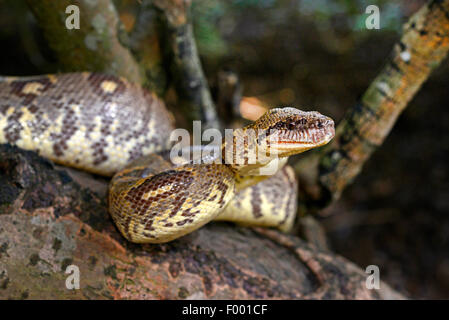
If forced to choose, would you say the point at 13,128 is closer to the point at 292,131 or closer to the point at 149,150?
the point at 149,150

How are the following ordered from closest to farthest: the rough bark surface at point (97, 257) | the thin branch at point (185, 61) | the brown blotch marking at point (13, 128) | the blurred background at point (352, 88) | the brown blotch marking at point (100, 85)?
the rough bark surface at point (97, 257) → the brown blotch marking at point (13, 128) → the brown blotch marking at point (100, 85) → the thin branch at point (185, 61) → the blurred background at point (352, 88)

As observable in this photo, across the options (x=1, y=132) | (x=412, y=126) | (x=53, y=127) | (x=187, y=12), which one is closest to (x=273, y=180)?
(x=187, y=12)

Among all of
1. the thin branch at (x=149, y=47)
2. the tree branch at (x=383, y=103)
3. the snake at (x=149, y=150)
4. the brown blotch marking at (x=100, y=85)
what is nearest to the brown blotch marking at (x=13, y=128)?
the snake at (x=149, y=150)

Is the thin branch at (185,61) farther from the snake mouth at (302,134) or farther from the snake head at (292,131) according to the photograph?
the snake mouth at (302,134)

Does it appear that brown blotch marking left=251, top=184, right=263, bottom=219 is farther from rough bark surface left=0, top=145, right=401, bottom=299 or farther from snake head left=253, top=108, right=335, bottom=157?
snake head left=253, top=108, right=335, bottom=157

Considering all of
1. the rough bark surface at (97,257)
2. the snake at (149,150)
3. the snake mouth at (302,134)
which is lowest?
the rough bark surface at (97,257)

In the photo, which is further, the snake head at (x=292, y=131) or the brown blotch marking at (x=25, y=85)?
the brown blotch marking at (x=25, y=85)

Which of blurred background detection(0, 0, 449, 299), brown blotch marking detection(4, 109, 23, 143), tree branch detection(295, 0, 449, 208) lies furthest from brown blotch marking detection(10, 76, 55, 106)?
tree branch detection(295, 0, 449, 208)
